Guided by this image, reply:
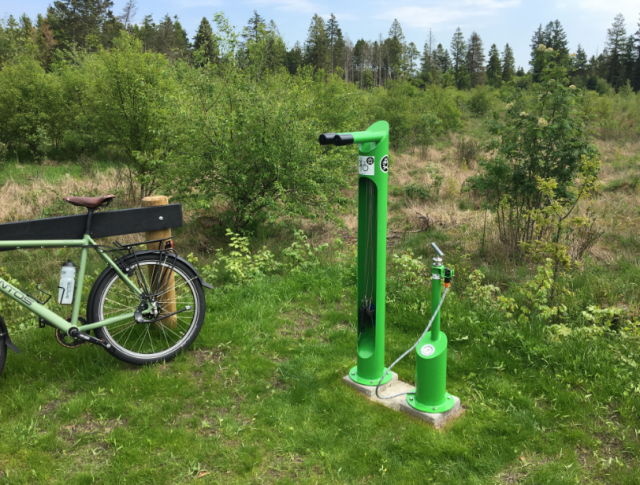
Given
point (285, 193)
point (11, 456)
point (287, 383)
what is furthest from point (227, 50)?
point (11, 456)

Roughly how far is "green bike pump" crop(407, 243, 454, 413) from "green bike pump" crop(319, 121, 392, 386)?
1.12 feet

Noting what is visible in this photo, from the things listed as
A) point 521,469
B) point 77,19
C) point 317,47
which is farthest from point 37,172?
point 317,47

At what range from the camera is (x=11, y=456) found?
8.31ft

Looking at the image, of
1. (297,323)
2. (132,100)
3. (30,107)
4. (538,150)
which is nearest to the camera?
(297,323)

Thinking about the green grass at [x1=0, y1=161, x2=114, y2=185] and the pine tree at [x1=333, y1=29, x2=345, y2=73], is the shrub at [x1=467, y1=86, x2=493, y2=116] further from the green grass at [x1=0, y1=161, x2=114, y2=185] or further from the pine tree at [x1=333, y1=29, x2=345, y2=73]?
the pine tree at [x1=333, y1=29, x2=345, y2=73]

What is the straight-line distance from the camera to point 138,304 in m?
3.46

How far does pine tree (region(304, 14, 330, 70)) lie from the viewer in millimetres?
59741

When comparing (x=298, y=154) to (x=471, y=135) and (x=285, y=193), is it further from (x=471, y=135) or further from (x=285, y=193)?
(x=471, y=135)

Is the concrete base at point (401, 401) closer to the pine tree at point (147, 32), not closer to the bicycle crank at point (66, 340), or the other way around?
the bicycle crank at point (66, 340)

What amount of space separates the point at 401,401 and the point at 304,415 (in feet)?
2.07

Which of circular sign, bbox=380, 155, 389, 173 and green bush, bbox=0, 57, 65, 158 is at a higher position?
green bush, bbox=0, 57, 65, 158

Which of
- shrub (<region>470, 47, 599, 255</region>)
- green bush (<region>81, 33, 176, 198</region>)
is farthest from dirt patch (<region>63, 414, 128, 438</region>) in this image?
green bush (<region>81, 33, 176, 198</region>)

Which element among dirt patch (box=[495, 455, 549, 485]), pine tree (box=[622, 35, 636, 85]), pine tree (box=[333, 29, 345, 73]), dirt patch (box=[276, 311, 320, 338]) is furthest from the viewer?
pine tree (box=[333, 29, 345, 73])

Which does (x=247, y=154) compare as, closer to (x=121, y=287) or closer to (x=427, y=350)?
(x=121, y=287)
